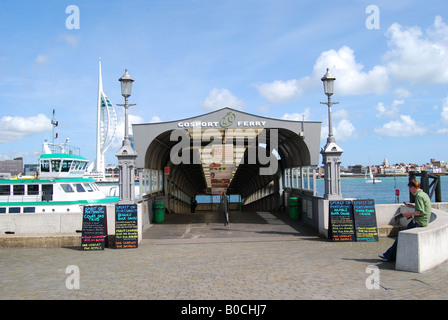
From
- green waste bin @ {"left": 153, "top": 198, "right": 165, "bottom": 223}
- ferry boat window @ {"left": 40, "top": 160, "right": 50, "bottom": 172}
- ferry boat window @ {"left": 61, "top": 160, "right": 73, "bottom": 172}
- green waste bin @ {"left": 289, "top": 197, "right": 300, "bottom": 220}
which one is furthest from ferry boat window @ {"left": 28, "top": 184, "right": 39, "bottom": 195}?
green waste bin @ {"left": 289, "top": 197, "right": 300, "bottom": 220}

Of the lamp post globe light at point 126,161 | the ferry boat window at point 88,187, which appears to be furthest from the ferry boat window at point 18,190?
the lamp post globe light at point 126,161

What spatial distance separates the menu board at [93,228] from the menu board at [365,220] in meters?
7.22

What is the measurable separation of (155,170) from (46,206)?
9772mm

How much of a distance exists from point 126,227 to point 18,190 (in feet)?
56.2

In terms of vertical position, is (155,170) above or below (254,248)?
above

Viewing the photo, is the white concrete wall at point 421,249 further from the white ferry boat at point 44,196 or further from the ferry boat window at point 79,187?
the ferry boat window at point 79,187

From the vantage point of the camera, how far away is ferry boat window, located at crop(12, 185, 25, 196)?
25031mm

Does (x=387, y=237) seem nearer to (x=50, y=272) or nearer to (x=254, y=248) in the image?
(x=254, y=248)

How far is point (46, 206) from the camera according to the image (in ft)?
80.8

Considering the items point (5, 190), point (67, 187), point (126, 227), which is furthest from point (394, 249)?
point (5, 190)

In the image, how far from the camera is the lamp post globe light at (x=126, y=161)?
42.1ft

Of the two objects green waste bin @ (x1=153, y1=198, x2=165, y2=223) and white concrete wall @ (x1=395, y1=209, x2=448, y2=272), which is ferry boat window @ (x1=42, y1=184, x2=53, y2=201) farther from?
white concrete wall @ (x1=395, y1=209, x2=448, y2=272)

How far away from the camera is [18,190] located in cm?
2512
